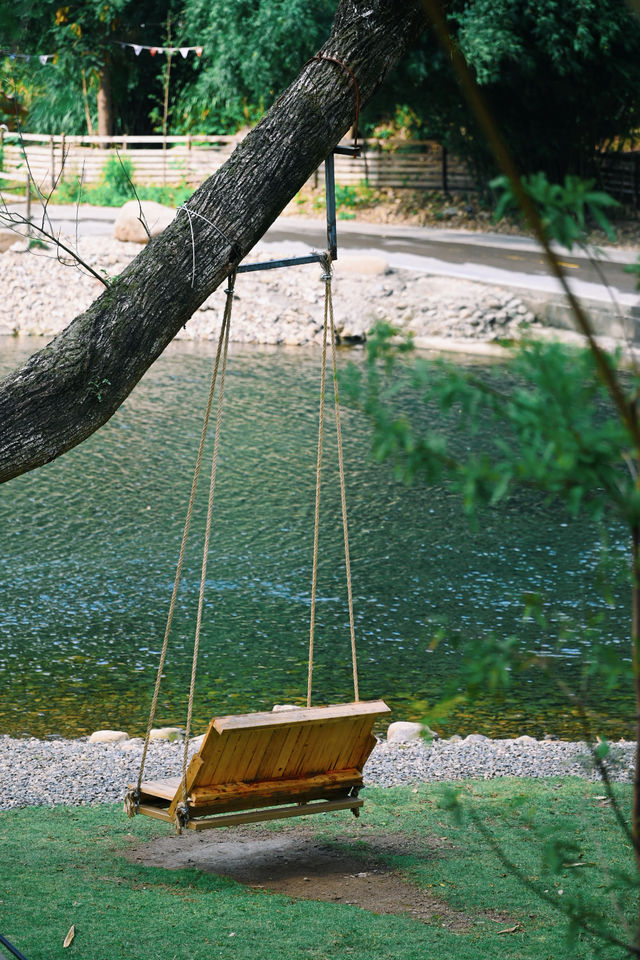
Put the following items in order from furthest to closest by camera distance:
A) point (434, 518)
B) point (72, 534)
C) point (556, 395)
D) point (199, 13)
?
point (199, 13) < point (434, 518) < point (72, 534) < point (556, 395)

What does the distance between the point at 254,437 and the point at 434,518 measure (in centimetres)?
302

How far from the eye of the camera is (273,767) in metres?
4.23

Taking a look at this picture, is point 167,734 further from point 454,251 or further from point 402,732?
point 454,251

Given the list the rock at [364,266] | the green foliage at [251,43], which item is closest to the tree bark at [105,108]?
the green foliage at [251,43]

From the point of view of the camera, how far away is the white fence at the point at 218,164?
25422 mm

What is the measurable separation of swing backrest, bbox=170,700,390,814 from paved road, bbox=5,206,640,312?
11794mm

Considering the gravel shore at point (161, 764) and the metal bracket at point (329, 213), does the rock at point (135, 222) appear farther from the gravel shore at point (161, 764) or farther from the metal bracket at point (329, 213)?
the metal bracket at point (329, 213)

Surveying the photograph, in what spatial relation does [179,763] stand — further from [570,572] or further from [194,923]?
[570,572]

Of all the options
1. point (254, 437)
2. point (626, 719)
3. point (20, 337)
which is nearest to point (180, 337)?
point (20, 337)

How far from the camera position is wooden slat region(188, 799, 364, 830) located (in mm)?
4031

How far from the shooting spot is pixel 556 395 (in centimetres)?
148

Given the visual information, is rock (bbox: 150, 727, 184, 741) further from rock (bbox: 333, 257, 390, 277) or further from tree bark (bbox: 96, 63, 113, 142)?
tree bark (bbox: 96, 63, 113, 142)

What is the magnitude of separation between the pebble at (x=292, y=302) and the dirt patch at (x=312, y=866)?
492 inches

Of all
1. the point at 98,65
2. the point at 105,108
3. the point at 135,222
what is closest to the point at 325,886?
the point at 135,222
